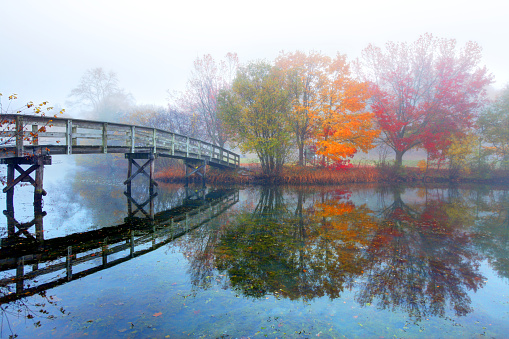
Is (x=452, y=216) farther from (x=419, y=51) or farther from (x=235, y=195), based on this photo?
(x=419, y=51)

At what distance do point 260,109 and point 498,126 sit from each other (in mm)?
21371

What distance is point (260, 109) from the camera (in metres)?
20.6

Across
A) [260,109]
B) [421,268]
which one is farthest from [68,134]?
[421,268]

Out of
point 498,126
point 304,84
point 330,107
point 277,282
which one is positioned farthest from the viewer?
point 498,126

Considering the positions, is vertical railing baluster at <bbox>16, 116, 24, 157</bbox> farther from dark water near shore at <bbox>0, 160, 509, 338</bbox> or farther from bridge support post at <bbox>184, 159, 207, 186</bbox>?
bridge support post at <bbox>184, 159, 207, 186</bbox>

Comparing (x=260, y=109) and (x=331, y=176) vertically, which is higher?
(x=260, y=109)

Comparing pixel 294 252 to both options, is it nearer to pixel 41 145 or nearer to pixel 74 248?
pixel 74 248

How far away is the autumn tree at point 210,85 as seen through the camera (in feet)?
86.8

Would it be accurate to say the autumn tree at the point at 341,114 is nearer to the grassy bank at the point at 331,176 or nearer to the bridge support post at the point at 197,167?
the grassy bank at the point at 331,176

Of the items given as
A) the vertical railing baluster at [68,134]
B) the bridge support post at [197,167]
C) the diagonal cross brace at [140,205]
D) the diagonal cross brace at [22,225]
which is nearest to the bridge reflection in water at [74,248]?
the diagonal cross brace at [22,225]

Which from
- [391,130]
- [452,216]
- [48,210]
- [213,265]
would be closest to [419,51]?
[391,130]

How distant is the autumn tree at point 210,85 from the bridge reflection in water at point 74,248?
16.7m

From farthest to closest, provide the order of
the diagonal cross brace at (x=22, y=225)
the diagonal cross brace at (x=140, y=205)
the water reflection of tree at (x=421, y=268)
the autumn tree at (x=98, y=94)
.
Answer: the autumn tree at (x=98, y=94), the diagonal cross brace at (x=140, y=205), the diagonal cross brace at (x=22, y=225), the water reflection of tree at (x=421, y=268)

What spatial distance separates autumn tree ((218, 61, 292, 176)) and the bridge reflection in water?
10.9 meters
